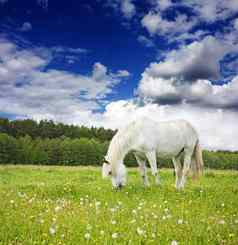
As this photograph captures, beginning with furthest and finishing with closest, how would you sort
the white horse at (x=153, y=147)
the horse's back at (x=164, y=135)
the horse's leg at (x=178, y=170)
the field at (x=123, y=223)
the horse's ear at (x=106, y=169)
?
the horse's leg at (x=178, y=170), the horse's back at (x=164, y=135), the white horse at (x=153, y=147), the horse's ear at (x=106, y=169), the field at (x=123, y=223)

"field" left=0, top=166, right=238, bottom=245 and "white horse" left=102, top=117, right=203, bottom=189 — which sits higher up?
"white horse" left=102, top=117, right=203, bottom=189

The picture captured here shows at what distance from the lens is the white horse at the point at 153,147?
14844 millimetres

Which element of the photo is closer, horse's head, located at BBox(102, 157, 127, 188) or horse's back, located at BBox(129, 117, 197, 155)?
horse's head, located at BBox(102, 157, 127, 188)

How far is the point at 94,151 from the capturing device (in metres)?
96.3

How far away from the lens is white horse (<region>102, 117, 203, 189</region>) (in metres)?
14.8

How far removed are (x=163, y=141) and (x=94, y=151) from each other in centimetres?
8080

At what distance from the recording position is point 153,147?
15625 mm

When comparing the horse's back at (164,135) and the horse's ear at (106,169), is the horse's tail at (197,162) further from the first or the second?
the horse's ear at (106,169)

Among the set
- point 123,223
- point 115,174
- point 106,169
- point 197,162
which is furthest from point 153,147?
point 123,223

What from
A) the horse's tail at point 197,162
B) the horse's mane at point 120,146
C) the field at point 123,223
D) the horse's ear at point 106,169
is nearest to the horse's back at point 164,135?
the horse's mane at point 120,146

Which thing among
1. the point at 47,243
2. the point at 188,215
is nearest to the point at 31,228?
the point at 47,243

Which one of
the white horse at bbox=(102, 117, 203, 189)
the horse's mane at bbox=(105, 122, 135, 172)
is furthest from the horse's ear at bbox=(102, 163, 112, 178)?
the horse's mane at bbox=(105, 122, 135, 172)

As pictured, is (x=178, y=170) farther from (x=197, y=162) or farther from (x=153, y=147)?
(x=153, y=147)

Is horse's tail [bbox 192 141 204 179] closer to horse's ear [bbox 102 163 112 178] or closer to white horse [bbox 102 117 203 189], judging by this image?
white horse [bbox 102 117 203 189]
